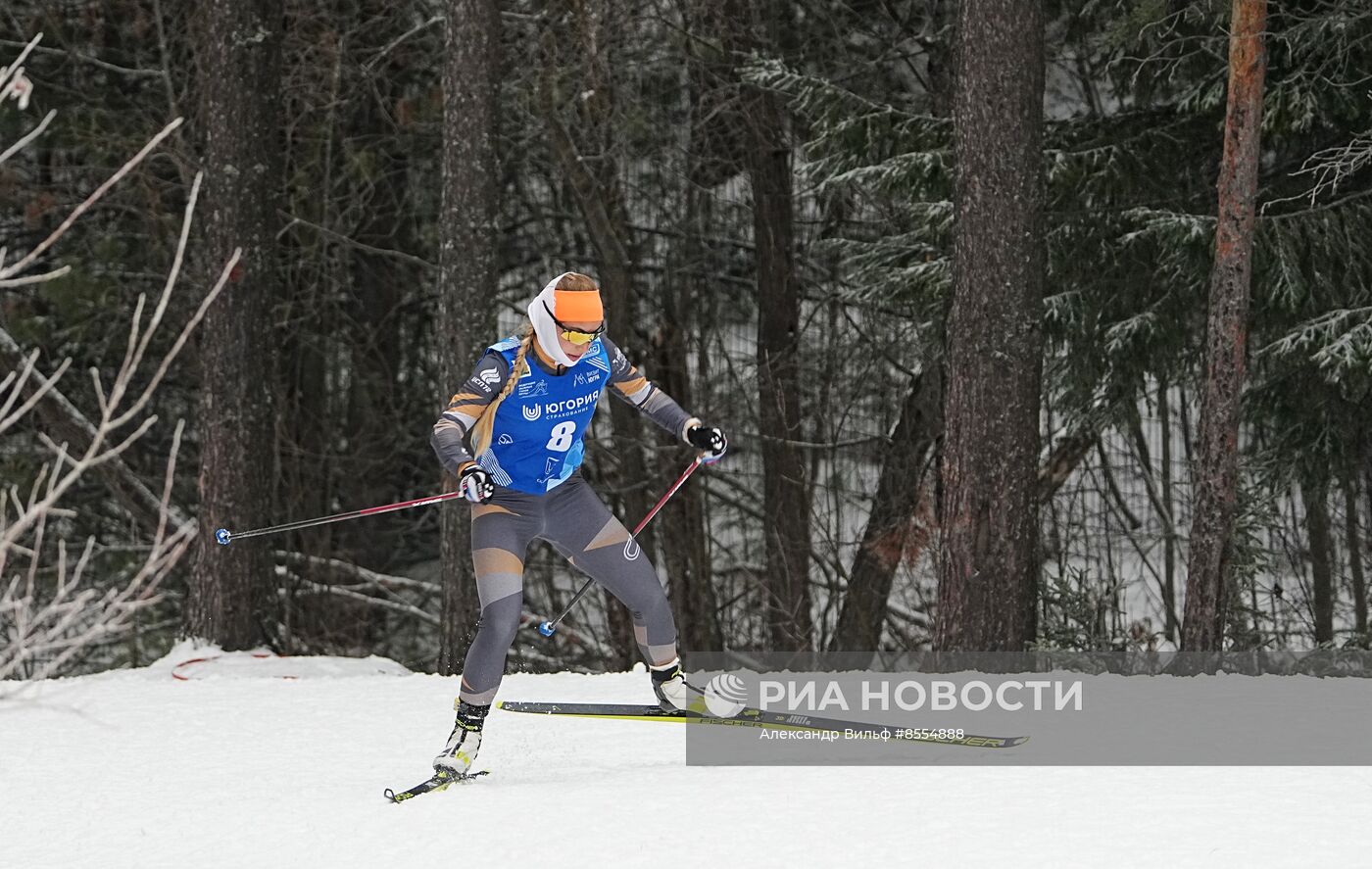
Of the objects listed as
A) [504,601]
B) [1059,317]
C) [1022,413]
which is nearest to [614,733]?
[504,601]

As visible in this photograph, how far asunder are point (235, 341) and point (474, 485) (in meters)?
4.74

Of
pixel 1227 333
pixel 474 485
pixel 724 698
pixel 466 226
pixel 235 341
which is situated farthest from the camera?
pixel 235 341

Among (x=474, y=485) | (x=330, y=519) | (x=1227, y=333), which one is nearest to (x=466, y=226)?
(x=330, y=519)

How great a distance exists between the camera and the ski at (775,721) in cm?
A: 581

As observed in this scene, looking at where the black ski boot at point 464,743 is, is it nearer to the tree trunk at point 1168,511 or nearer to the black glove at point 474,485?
the black glove at point 474,485

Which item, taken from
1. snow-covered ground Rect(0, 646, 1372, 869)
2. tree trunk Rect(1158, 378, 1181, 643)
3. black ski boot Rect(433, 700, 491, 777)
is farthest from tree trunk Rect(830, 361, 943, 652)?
black ski boot Rect(433, 700, 491, 777)

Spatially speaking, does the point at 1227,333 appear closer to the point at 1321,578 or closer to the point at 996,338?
the point at 996,338

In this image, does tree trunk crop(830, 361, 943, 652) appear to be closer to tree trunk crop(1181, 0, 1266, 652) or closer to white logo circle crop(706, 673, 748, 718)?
tree trunk crop(1181, 0, 1266, 652)

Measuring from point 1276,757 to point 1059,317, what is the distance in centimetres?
390

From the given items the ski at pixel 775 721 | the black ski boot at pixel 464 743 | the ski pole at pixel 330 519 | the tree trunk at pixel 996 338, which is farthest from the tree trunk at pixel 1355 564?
the black ski boot at pixel 464 743

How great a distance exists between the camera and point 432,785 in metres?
5.45

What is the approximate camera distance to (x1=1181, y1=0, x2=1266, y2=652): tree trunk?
744 cm

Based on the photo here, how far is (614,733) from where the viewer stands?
6.65 metres

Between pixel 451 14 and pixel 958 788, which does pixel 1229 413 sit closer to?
pixel 958 788
